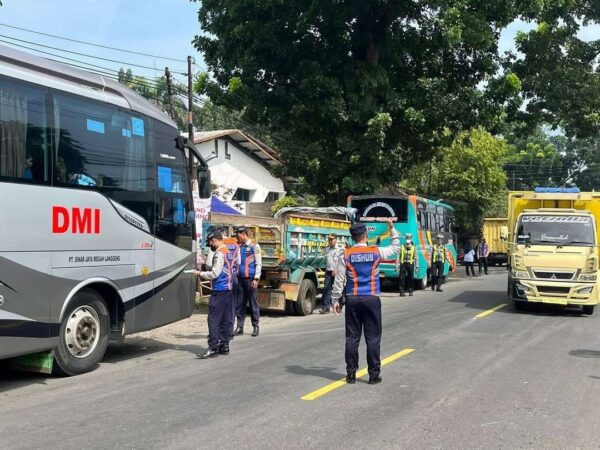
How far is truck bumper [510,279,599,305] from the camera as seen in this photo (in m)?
13.3

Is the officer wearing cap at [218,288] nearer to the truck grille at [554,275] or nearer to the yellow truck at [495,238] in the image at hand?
the truck grille at [554,275]

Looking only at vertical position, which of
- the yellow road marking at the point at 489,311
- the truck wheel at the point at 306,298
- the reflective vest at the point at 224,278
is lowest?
the yellow road marking at the point at 489,311

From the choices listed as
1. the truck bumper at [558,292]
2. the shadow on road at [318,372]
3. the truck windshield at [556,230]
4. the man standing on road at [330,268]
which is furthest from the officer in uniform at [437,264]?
the shadow on road at [318,372]

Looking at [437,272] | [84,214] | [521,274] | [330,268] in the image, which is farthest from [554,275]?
[84,214]

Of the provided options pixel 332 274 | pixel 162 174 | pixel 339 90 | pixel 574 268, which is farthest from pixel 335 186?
pixel 162 174

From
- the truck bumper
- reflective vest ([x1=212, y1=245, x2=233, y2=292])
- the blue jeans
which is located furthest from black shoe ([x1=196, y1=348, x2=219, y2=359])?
the truck bumper

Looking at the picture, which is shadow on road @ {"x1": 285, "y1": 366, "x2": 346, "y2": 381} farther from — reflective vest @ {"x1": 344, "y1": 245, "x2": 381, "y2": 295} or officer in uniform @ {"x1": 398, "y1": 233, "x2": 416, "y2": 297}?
officer in uniform @ {"x1": 398, "y1": 233, "x2": 416, "y2": 297}

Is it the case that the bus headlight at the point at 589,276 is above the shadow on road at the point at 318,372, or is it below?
above

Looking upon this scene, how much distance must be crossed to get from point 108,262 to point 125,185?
107 centimetres

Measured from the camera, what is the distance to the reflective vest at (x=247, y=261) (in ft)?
35.2

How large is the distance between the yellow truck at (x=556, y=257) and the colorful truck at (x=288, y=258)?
15.4ft

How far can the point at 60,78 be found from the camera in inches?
293

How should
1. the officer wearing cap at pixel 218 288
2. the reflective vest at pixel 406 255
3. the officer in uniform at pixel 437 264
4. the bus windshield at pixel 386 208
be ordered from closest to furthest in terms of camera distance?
the officer wearing cap at pixel 218 288 < the reflective vest at pixel 406 255 < the bus windshield at pixel 386 208 < the officer in uniform at pixel 437 264

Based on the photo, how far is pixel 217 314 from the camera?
8656 millimetres
